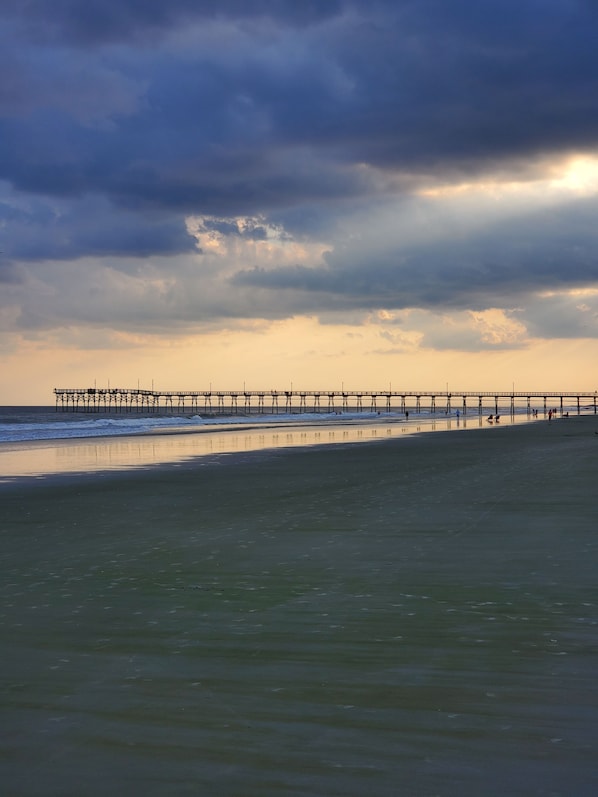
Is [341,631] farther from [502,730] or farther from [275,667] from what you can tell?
[502,730]

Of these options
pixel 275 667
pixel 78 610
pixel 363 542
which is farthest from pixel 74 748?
pixel 363 542

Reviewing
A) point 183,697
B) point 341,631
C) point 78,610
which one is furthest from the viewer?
point 78,610

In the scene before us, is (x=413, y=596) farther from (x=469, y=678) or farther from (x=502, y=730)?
(x=502, y=730)

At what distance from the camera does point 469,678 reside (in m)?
6.54

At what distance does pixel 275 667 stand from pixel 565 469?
21571 mm

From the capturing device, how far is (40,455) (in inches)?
1559

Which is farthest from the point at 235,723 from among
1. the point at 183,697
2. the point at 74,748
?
the point at 74,748

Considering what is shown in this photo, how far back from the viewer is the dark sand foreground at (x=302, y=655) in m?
4.99

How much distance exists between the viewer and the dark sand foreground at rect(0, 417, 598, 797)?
499 centimetres

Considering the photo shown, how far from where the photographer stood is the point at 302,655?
23.9 ft

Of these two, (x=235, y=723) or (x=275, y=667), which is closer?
(x=235, y=723)

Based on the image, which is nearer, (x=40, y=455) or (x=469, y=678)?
(x=469, y=678)

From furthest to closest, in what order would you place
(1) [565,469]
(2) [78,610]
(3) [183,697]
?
(1) [565,469] < (2) [78,610] < (3) [183,697]

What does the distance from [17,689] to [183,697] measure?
52.6 inches
